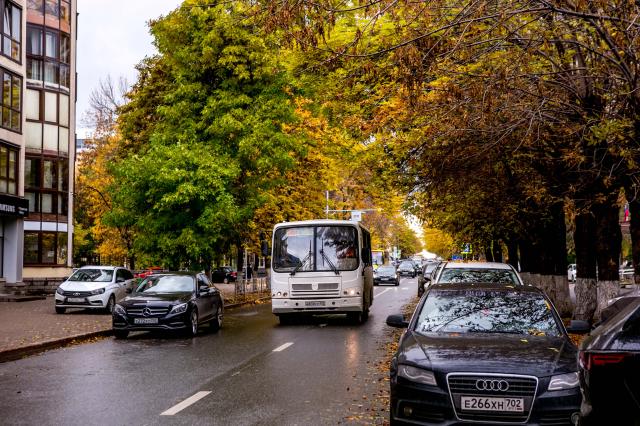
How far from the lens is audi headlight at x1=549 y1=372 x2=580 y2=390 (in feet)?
21.1

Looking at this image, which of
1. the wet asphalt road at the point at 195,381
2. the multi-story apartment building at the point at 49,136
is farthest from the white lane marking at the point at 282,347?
the multi-story apartment building at the point at 49,136

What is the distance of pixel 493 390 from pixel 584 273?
13.7m

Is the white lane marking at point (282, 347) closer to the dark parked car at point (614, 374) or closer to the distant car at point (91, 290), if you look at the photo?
the dark parked car at point (614, 374)

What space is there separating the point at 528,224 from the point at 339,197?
44956 mm

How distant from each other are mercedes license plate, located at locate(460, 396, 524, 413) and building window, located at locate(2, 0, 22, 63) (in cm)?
3230

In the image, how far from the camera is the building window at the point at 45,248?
43156mm

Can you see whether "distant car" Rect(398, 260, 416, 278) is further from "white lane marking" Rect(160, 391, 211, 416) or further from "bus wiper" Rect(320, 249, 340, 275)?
"white lane marking" Rect(160, 391, 211, 416)

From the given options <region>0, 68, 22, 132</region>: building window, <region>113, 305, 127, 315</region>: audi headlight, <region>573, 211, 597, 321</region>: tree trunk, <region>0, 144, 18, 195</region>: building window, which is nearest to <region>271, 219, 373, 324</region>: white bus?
<region>113, 305, 127, 315</region>: audi headlight

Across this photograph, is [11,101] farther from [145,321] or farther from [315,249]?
[145,321]

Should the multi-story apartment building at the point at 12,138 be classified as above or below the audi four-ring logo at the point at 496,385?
above

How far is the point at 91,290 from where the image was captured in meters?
25.1

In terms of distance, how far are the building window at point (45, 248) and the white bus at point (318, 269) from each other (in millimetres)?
26679

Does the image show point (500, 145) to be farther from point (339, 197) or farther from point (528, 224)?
point (339, 197)

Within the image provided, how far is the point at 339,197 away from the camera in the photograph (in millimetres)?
67812
